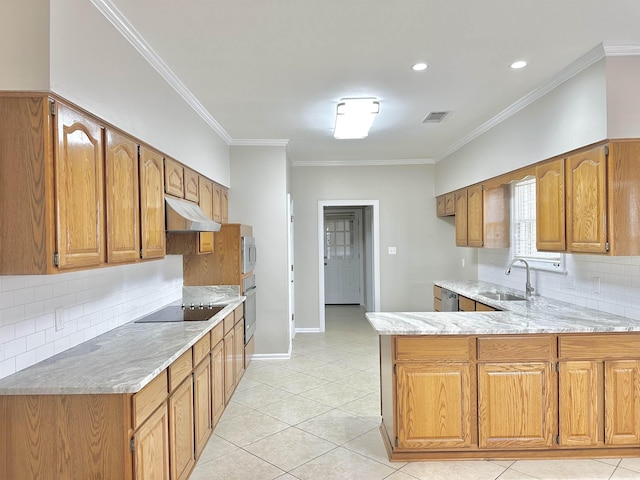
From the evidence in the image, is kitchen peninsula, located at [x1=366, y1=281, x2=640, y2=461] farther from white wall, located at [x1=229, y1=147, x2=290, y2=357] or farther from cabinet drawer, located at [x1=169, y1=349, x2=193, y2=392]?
white wall, located at [x1=229, y1=147, x2=290, y2=357]

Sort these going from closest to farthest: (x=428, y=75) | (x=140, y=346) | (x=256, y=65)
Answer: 1. (x=140, y=346)
2. (x=256, y=65)
3. (x=428, y=75)

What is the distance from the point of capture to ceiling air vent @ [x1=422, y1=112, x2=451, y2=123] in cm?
392

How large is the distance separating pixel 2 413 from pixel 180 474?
102 centimetres

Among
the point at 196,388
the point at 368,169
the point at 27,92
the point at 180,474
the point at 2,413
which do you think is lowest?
the point at 180,474

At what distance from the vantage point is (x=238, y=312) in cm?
397

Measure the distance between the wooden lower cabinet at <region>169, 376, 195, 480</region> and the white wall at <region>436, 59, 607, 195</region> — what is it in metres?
3.10

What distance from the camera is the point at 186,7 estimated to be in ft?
6.76

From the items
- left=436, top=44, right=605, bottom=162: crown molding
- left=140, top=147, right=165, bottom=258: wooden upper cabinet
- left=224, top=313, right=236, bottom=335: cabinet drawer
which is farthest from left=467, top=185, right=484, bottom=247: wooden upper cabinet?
left=140, top=147, right=165, bottom=258: wooden upper cabinet

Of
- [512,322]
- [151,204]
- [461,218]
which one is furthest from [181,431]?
[461,218]

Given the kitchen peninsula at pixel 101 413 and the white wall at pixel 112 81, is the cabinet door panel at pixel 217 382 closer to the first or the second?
the kitchen peninsula at pixel 101 413

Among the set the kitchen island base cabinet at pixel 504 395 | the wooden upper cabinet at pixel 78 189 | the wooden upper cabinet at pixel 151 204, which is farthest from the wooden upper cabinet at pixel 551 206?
the wooden upper cabinet at pixel 78 189

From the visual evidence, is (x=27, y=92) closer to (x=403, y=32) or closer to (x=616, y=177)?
(x=403, y=32)

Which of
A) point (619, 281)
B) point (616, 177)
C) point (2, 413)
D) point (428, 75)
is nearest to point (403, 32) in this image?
point (428, 75)

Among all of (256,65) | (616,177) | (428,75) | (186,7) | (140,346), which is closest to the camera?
(186,7)
